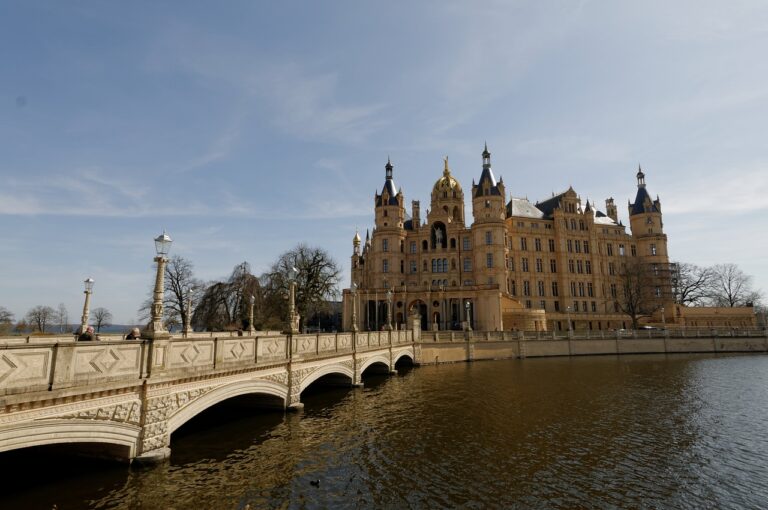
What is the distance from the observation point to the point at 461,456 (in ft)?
42.0

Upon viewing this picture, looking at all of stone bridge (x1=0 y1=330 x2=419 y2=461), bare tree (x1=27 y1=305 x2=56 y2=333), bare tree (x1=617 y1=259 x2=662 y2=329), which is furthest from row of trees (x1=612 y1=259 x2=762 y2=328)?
bare tree (x1=27 y1=305 x2=56 y2=333)

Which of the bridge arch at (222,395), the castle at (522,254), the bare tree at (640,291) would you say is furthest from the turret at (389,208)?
the bridge arch at (222,395)

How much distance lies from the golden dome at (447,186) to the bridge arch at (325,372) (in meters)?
56.1

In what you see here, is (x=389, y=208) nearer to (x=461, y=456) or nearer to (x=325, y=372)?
(x=325, y=372)

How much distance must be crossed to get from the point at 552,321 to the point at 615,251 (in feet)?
65.7

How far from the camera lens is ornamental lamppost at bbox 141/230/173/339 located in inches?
416

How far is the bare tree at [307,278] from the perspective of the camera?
159 ft

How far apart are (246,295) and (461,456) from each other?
41.2 m

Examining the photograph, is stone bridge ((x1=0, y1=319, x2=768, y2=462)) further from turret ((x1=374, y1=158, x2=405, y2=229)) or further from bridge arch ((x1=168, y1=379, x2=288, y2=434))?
turret ((x1=374, y1=158, x2=405, y2=229))

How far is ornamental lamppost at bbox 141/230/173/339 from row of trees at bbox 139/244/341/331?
37.0 metres

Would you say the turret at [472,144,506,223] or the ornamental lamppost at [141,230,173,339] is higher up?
the turret at [472,144,506,223]

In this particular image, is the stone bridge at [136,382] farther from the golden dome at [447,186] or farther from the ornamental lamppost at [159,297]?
the golden dome at [447,186]

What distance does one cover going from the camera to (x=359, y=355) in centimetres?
2530

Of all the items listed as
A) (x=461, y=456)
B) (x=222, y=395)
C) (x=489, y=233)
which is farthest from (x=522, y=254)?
(x=222, y=395)
